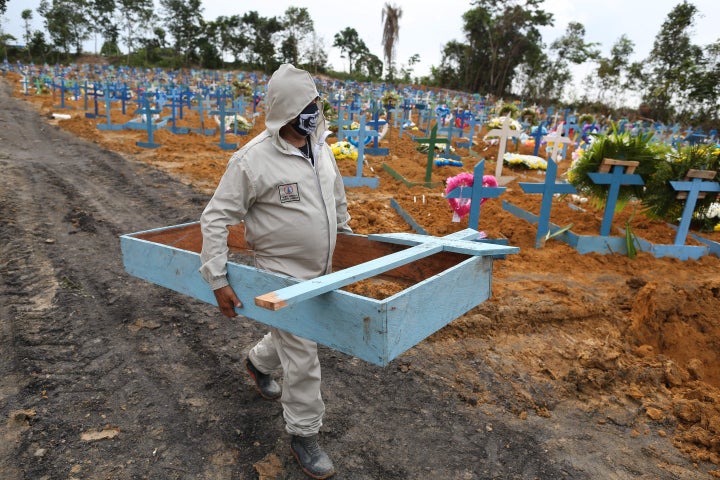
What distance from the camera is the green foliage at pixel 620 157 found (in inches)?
229

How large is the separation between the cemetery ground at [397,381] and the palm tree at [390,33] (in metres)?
41.3

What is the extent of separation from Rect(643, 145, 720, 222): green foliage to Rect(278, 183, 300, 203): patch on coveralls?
5422 millimetres

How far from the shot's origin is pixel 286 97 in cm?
199

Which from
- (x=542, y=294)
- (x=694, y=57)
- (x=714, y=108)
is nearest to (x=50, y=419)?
(x=542, y=294)

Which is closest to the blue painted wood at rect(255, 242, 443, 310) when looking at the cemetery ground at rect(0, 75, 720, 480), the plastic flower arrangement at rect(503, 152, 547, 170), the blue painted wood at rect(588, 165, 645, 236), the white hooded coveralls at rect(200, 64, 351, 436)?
the white hooded coveralls at rect(200, 64, 351, 436)

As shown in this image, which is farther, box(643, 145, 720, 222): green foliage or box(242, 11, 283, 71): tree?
box(242, 11, 283, 71): tree

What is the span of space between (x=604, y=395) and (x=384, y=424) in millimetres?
1524

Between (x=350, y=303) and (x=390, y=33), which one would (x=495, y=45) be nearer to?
(x=390, y=33)

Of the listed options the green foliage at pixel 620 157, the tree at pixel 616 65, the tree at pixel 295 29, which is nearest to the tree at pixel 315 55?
the tree at pixel 295 29

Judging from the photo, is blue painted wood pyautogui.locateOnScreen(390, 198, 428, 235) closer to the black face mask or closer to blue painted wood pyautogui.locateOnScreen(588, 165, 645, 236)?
blue painted wood pyautogui.locateOnScreen(588, 165, 645, 236)

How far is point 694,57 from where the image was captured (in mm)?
30672

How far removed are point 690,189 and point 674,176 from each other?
24cm

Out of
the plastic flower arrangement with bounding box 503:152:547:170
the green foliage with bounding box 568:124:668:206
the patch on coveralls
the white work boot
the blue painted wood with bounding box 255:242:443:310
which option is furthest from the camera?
the plastic flower arrangement with bounding box 503:152:547:170

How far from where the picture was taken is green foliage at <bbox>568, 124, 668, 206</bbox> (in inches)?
229
